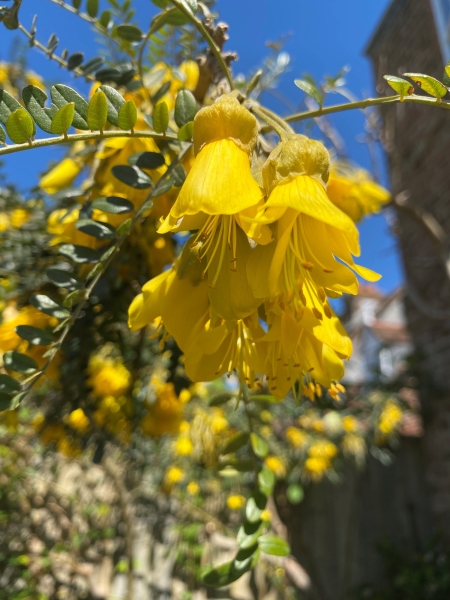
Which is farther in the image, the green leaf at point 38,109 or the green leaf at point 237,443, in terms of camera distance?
the green leaf at point 237,443

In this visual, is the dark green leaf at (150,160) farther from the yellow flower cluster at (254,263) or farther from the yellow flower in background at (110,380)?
the yellow flower in background at (110,380)

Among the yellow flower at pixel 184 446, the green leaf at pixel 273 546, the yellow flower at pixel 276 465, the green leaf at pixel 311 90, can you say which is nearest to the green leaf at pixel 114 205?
the green leaf at pixel 311 90

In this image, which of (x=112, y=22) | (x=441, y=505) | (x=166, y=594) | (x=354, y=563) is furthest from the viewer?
(x=354, y=563)

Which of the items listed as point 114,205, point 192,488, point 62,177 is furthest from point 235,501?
point 114,205

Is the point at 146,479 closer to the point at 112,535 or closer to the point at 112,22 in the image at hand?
the point at 112,535

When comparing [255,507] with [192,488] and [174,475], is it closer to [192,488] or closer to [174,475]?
[174,475]

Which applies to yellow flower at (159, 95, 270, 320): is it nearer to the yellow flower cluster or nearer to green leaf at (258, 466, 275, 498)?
the yellow flower cluster

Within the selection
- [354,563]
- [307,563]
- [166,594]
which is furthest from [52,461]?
[354,563]

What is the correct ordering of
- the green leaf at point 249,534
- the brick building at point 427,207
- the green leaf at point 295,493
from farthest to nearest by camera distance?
the green leaf at point 295,493 < the brick building at point 427,207 < the green leaf at point 249,534
